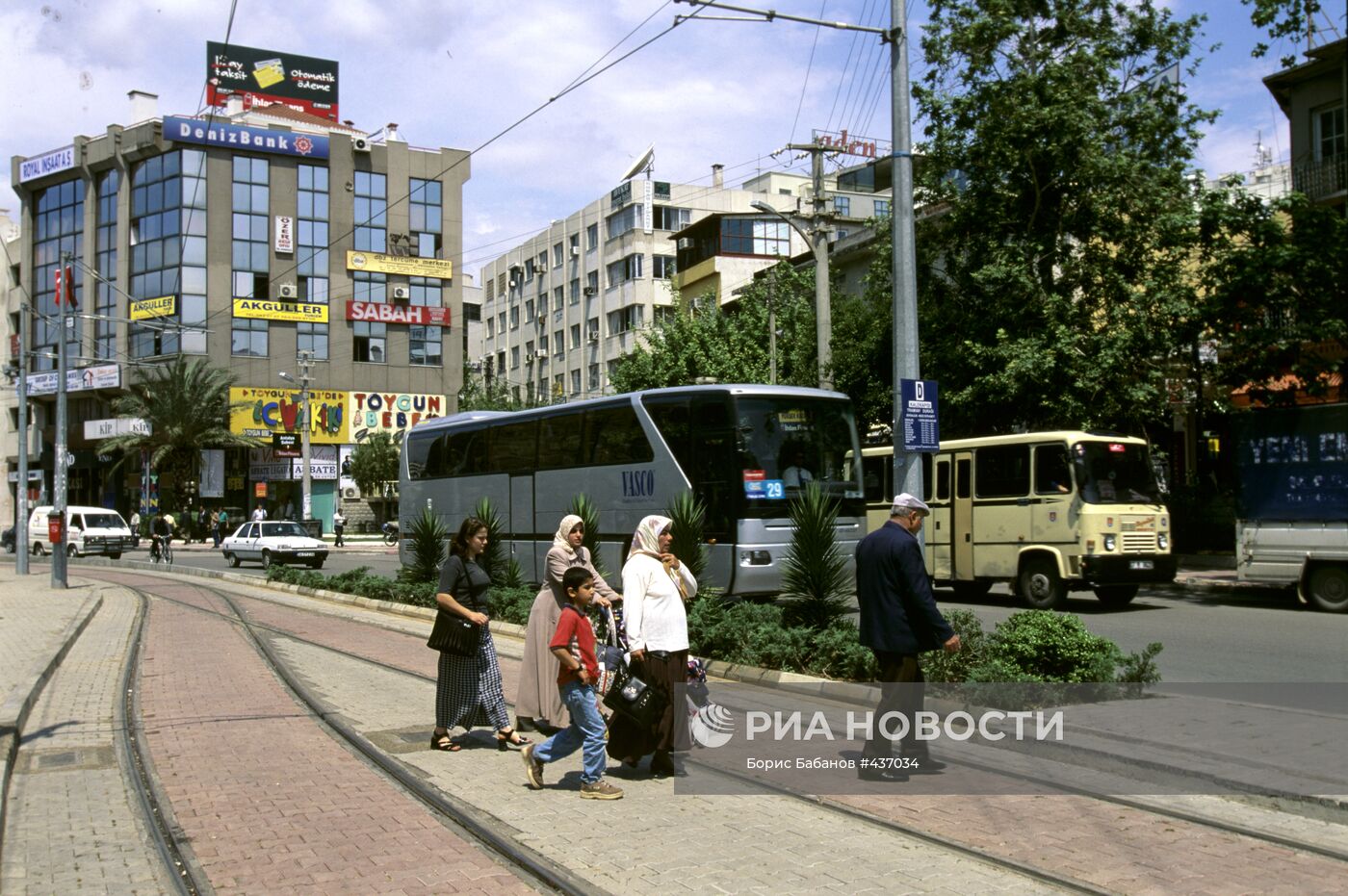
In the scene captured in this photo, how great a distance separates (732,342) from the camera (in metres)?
44.4

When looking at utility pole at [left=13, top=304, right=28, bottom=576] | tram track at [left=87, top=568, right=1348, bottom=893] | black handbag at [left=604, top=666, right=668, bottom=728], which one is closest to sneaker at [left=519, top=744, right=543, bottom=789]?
black handbag at [left=604, top=666, right=668, bottom=728]

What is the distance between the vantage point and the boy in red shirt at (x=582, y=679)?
22.6 ft

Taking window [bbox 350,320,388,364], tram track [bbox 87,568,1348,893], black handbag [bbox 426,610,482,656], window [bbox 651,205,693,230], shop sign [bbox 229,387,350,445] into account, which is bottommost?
tram track [bbox 87,568,1348,893]

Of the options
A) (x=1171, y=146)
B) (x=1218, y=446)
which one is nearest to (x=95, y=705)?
(x=1171, y=146)

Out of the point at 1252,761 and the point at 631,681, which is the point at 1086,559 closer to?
the point at 1252,761

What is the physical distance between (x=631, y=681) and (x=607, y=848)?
146 cm

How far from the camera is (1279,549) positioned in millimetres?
18234

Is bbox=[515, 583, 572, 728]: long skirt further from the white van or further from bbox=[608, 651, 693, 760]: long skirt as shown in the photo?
the white van

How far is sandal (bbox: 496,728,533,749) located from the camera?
8.42m

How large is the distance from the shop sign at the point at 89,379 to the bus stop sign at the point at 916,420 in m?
58.9

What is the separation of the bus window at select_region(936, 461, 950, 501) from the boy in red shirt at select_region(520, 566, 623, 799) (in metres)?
14.4

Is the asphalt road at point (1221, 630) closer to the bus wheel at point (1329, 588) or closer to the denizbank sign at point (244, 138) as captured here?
the bus wheel at point (1329, 588)

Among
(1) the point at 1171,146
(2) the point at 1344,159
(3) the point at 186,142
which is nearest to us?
(1) the point at 1171,146

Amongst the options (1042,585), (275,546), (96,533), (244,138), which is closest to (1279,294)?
(1042,585)
